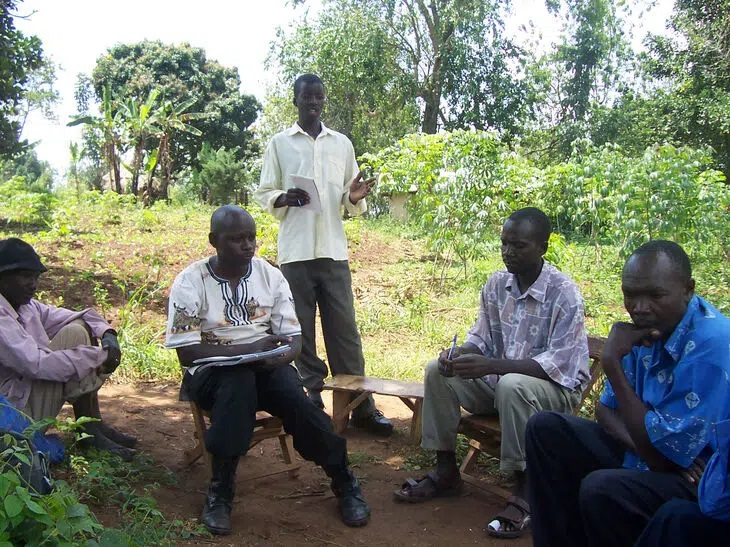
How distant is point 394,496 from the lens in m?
3.78

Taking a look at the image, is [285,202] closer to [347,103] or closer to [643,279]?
[643,279]

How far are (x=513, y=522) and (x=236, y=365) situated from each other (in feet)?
5.05

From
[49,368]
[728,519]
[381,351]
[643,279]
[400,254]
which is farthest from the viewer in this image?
[400,254]

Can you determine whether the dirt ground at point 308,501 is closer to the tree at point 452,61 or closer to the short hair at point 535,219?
the short hair at point 535,219

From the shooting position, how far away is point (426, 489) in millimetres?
3732

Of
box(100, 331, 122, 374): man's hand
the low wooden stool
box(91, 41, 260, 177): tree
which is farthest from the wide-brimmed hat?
box(91, 41, 260, 177): tree

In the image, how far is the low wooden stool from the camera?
369 centimetres

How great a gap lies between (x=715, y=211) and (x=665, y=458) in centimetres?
654

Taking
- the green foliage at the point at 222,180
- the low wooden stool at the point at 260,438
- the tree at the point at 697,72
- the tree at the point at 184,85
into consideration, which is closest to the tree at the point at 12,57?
the low wooden stool at the point at 260,438

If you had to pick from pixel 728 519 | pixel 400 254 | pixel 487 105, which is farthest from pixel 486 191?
pixel 487 105

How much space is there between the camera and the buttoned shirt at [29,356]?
332 centimetres

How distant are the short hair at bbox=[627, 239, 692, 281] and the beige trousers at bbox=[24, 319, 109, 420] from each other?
277cm

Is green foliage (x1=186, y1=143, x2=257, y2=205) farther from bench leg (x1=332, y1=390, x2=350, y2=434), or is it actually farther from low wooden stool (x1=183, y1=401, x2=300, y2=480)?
low wooden stool (x1=183, y1=401, x2=300, y2=480)

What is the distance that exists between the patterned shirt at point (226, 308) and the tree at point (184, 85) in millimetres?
23678
